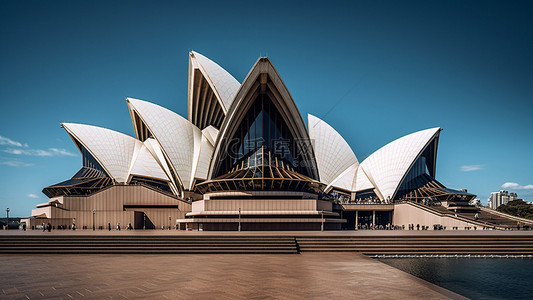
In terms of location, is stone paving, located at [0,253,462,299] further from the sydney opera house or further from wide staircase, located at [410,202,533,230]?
wide staircase, located at [410,202,533,230]

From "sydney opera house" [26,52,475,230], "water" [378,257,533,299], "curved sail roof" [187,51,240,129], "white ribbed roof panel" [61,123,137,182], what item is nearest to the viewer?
"water" [378,257,533,299]

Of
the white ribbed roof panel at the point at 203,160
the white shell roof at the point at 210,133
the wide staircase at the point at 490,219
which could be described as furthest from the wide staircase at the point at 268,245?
the white shell roof at the point at 210,133

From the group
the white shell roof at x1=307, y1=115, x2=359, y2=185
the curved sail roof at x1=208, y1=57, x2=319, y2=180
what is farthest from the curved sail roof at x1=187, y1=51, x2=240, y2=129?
the white shell roof at x1=307, y1=115, x2=359, y2=185

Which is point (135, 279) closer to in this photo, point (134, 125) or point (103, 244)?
point (103, 244)

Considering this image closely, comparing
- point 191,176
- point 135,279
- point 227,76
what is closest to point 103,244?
point 135,279

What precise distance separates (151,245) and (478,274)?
1267 centimetres

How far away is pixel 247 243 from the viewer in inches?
673

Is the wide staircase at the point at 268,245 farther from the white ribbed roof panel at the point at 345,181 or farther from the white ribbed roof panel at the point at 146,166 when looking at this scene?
the white ribbed roof panel at the point at 345,181

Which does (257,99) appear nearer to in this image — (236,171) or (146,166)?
(236,171)

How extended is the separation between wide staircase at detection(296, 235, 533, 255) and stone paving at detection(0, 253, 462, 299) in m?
2.27

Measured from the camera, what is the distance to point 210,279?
10.2 m

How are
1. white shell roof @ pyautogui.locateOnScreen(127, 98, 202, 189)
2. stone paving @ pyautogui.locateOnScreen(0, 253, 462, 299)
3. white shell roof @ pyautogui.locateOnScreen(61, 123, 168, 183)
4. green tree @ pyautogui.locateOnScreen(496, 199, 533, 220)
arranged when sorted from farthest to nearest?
green tree @ pyautogui.locateOnScreen(496, 199, 533, 220) → white shell roof @ pyautogui.locateOnScreen(61, 123, 168, 183) → white shell roof @ pyautogui.locateOnScreen(127, 98, 202, 189) → stone paving @ pyautogui.locateOnScreen(0, 253, 462, 299)

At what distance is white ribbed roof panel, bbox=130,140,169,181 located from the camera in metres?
42.0

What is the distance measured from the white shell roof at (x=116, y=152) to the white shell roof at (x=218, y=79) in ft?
36.6
